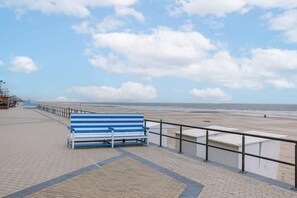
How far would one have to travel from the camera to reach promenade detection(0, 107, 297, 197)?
17.8 feet

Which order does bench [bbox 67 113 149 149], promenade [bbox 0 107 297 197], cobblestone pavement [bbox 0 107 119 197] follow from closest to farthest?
1. promenade [bbox 0 107 297 197]
2. cobblestone pavement [bbox 0 107 119 197]
3. bench [bbox 67 113 149 149]

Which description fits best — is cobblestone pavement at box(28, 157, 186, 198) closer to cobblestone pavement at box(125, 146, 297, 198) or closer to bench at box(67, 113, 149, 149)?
cobblestone pavement at box(125, 146, 297, 198)

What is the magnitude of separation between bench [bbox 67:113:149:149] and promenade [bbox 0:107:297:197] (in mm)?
911

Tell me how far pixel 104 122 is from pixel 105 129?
24cm

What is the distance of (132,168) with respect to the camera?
722cm

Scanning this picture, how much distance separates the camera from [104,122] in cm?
1067

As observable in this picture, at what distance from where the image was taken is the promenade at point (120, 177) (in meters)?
5.44

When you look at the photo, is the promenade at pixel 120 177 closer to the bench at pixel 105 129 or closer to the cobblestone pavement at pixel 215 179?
the cobblestone pavement at pixel 215 179

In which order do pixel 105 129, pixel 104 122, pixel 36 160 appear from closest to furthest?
pixel 36 160 < pixel 105 129 < pixel 104 122

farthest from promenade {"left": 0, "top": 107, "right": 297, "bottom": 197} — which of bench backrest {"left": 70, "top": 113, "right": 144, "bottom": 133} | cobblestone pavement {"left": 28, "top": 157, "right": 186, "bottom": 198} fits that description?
bench backrest {"left": 70, "top": 113, "right": 144, "bottom": 133}

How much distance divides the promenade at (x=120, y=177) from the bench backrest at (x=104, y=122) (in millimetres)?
1214

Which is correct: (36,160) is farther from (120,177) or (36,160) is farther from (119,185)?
(119,185)

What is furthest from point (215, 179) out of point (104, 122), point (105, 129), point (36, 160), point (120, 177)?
point (104, 122)

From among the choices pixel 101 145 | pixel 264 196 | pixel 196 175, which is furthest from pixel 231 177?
pixel 101 145
